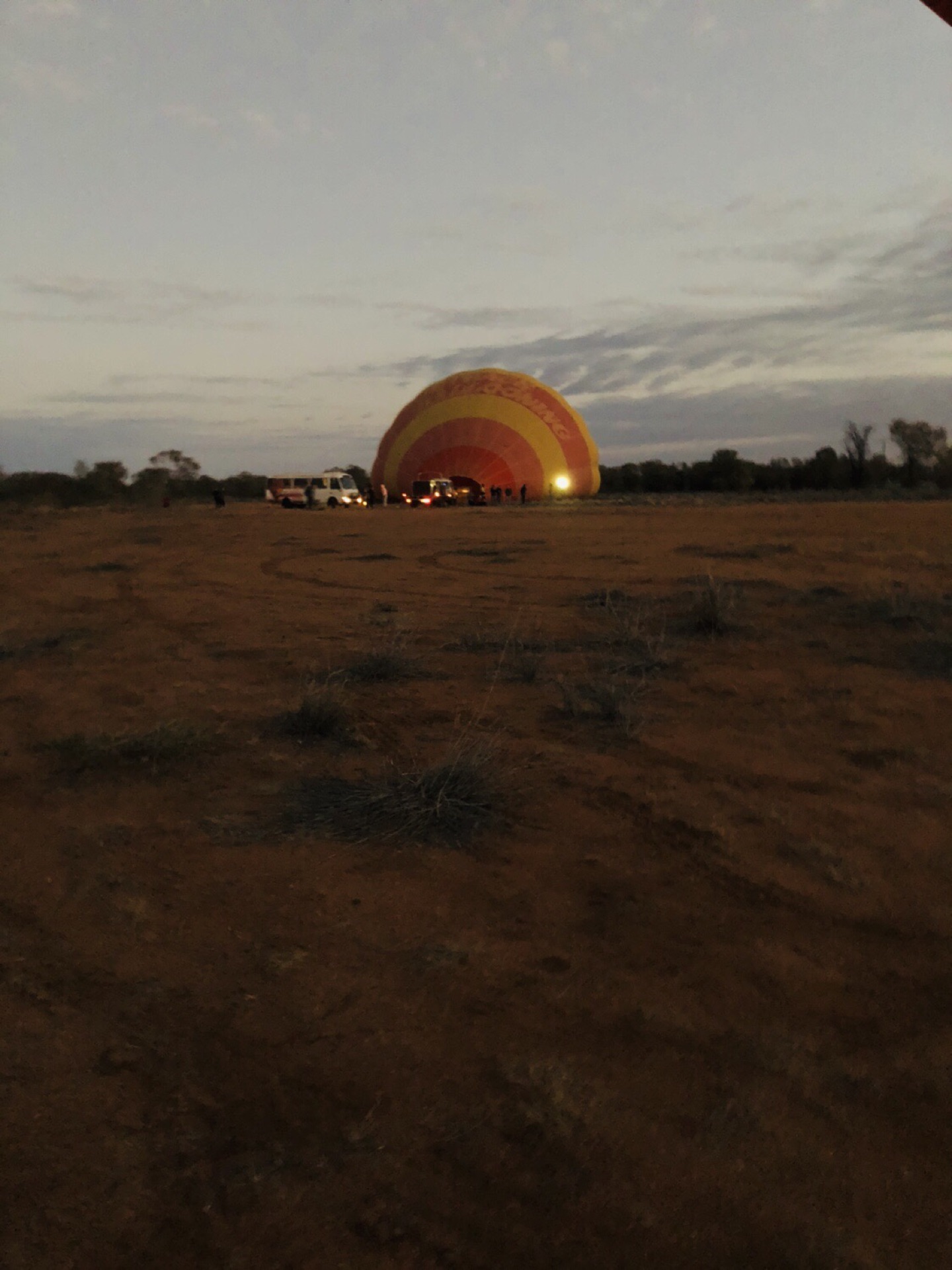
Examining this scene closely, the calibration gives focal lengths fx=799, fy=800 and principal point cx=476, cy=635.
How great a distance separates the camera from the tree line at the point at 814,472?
49.3 metres

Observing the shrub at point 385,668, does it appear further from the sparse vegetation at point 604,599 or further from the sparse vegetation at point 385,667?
the sparse vegetation at point 604,599

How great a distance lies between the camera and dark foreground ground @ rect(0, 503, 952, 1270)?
6.04ft

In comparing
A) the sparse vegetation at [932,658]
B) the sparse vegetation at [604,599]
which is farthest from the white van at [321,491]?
the sparse vegetation at [932,658]

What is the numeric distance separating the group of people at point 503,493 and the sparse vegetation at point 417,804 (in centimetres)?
3559

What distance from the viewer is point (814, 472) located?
5419cm

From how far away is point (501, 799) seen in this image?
4.01m

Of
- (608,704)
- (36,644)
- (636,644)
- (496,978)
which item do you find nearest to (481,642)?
(636,644)

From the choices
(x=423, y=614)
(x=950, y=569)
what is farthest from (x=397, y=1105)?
(x=950, y=569)

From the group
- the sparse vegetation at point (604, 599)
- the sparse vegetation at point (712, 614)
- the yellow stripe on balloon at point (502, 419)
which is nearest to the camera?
the sparse vegetation at point (712, 614)

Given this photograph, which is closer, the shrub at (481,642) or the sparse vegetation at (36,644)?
the shrub at (481,642)

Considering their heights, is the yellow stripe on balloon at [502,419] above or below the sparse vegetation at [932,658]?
above

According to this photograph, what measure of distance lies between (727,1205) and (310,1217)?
0.96 meters

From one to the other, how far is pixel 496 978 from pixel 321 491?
39.8 m

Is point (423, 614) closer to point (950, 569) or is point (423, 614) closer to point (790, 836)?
point (790, 836)
